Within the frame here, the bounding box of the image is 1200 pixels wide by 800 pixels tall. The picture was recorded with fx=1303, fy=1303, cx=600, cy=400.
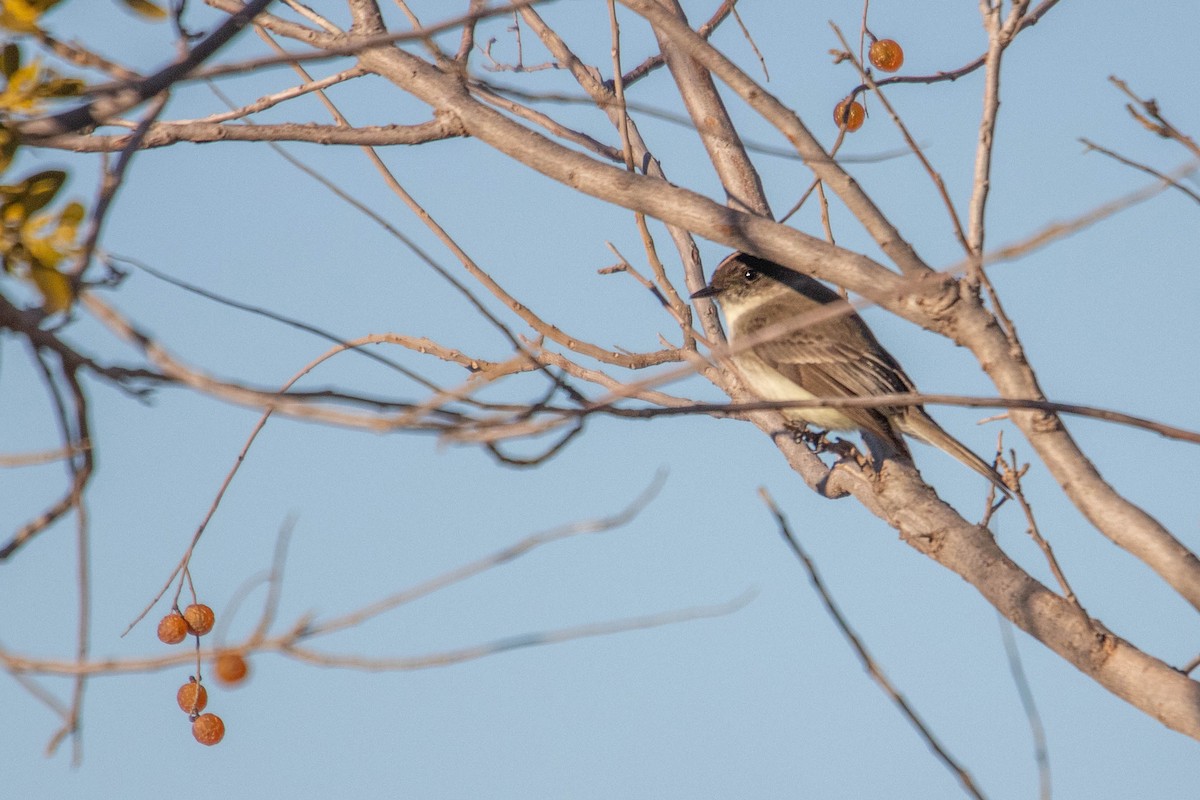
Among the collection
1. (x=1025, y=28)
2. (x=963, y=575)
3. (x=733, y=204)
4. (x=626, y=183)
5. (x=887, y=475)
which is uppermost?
(x=733, y=204)

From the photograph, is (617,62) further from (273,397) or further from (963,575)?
(273,397)

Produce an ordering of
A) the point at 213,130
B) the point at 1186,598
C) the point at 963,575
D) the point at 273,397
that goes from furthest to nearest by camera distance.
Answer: the point at 213,130, the point at 963,575, the point at 1186,598, the point at 273,397

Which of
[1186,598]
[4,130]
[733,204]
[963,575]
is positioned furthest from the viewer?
[733,204]

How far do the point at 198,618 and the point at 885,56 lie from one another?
4023mm

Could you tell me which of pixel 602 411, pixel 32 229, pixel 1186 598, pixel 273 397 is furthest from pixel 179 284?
pixel 1186 598

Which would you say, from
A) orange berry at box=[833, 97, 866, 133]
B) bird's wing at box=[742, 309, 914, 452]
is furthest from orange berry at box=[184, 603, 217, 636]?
bird's wing at box=[742, 309, 914, 452]

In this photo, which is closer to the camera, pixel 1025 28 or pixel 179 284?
pixel 179 284

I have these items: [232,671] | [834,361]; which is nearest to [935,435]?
[834,361]

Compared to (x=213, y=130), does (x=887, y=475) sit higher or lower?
lower

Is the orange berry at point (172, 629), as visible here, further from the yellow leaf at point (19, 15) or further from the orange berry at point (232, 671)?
the yellow leaf at point (19, 15)

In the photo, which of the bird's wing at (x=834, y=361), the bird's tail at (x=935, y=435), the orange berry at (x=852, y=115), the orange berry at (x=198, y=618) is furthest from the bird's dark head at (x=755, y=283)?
the orange berry at (x=198, y=618)

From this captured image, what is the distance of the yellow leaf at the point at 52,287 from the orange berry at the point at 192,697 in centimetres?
237

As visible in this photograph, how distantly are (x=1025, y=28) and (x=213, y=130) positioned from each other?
310 cm

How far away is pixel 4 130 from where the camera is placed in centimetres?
295
